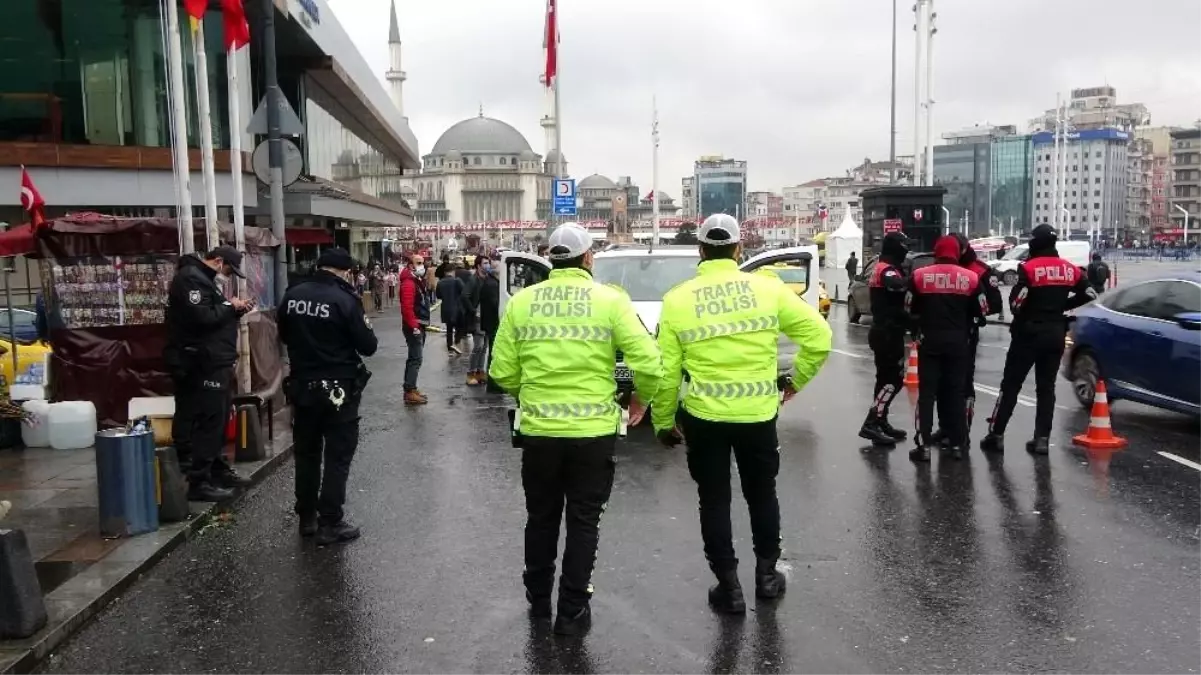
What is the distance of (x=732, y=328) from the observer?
4.93 m

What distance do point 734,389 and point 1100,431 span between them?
18.2ft

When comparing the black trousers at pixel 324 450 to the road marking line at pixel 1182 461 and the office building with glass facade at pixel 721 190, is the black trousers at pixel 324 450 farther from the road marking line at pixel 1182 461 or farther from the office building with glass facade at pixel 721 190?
the office building with glass facade at pixel 721 190

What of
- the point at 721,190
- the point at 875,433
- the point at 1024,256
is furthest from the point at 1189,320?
the point at 721,190

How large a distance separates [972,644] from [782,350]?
6.48 metres

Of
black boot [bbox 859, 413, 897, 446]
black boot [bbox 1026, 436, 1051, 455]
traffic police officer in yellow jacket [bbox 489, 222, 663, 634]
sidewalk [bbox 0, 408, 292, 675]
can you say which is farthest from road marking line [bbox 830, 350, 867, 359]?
traffic police officer in yellow jacket [bbox 489, 222, 663, 634]

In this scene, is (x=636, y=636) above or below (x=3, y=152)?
below

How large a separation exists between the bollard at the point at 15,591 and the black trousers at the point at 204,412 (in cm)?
256

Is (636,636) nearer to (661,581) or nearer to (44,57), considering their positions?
(661,581)

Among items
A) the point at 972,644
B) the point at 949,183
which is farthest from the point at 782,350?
the point at 949,183

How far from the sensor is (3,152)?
18094 millimetres

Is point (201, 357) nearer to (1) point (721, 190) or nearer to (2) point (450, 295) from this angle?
(2) point (450, 295)

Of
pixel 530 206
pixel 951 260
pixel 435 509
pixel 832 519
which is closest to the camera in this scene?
pixel 832 519

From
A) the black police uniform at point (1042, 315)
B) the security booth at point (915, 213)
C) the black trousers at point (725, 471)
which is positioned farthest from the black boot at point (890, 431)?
the security booth at point (915, 213)

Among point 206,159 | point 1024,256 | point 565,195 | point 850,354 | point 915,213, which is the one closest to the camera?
point 206,159
